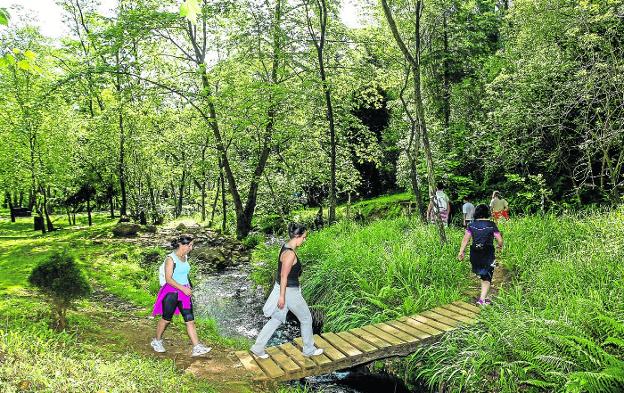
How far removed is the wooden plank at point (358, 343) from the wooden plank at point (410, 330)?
2.51ft

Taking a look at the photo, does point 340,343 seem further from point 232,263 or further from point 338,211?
point 338,211

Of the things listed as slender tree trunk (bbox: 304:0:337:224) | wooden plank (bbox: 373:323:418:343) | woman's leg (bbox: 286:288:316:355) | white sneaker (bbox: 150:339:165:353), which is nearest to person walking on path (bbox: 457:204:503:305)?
wooden plank (bbox: 373:323:418:343)

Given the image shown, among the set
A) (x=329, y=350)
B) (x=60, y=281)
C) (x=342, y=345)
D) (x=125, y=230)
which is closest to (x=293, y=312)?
(x=329, y=350)

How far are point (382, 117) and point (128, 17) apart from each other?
1775 centimetres

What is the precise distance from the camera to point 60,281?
6488mm

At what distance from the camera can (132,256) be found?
14.7 m

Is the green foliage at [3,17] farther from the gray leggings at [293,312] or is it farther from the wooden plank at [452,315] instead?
the wooden plank at [452,315]

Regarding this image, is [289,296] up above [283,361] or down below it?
above

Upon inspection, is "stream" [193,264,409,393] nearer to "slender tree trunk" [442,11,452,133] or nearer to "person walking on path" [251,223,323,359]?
"person walking on path" [251,223,323,359]

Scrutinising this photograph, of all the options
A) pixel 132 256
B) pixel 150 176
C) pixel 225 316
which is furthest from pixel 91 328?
pixel 150 176

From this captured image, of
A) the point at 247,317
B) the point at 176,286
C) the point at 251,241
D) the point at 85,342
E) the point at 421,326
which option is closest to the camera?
the point at 176,286

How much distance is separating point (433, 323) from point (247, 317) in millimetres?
5110

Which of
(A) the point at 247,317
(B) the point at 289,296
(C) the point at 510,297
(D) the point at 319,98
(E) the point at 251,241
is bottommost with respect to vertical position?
(A) the point at 247,317

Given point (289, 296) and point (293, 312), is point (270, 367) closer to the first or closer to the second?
point (293, 312)
